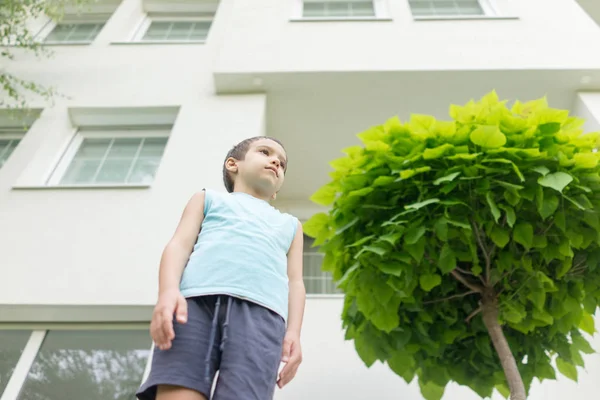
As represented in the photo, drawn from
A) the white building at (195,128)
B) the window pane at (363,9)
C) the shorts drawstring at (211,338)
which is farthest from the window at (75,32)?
the shorts drawstring at (211,338)

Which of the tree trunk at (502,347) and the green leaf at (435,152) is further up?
the green leaf at (435,152)

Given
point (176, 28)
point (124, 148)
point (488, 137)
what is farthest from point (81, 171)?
point (488, 137)

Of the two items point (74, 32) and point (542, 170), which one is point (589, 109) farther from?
point (74, 32)

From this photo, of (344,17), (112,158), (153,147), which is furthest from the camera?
(344,17)

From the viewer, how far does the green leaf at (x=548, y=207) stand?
4.80 ft

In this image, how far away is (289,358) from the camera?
3.67 ft

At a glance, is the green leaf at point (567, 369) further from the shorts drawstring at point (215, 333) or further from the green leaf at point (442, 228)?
the shorts drawstring at point (215, 333)

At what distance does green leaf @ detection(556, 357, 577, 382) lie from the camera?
5.86ft

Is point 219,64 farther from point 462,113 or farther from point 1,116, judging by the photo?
point 462,113

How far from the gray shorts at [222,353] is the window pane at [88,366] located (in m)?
1.72

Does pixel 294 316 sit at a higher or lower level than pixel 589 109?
lower

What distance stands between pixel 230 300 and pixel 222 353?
124 millimetres

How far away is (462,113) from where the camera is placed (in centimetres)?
169

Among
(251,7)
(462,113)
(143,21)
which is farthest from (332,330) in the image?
(143,21)
